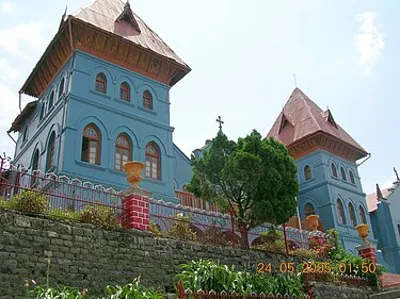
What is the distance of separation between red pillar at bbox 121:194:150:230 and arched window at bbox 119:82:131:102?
8.59 metres

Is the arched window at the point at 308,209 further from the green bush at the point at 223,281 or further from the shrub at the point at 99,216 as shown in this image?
the shrub at the point at 99,216

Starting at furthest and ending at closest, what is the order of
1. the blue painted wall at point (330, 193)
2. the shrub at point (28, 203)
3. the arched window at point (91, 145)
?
the blue painted wall at point (330, 193)
the arched window at point (91, 145)
the shrub at point (28, 203)

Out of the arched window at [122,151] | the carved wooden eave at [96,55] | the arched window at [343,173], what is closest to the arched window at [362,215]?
the arched window at [343,173]

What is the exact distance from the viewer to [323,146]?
1029 inches

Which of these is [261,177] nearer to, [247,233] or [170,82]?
[247,233]

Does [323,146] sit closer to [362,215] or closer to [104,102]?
[362,215]

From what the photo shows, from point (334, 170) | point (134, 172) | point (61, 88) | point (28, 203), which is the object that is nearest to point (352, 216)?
point (334, 170)

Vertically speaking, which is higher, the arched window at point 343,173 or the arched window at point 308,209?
the arched window at point 343,173

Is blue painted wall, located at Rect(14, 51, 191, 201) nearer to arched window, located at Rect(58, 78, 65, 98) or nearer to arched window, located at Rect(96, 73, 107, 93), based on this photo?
arched window, located at Rect(96, 73, 107, 93)

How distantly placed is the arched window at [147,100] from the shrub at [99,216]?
941 cm

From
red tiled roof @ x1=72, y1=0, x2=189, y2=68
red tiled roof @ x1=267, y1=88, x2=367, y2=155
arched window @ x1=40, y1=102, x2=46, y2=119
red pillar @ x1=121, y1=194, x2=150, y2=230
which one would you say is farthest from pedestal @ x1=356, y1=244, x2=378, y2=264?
arched window @ x1=40, y1=102, x2=46, y2=119

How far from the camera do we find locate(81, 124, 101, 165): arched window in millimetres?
16469

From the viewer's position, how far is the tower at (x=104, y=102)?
16.6 m

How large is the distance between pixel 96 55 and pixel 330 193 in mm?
14471
